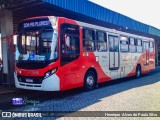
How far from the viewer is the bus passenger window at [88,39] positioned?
11312 millimetres

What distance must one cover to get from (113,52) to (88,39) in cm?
288

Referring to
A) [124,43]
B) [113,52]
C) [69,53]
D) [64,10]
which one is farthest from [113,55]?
[69,53]

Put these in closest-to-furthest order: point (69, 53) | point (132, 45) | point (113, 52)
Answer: point (69, 53) < point (113, 52) < point (132, 45)

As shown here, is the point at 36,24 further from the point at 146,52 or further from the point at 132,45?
the point at 146,52

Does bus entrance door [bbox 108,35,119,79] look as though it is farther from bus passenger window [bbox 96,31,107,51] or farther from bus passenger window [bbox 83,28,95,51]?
bus passenger window [bbox 83,28,95,51]

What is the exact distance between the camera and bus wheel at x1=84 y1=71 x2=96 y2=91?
1141cm

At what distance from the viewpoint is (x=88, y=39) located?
11.6 m

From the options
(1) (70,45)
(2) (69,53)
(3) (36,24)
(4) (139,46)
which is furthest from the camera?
(4) (139,46)

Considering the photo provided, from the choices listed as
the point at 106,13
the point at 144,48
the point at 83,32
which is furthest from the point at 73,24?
the point at 144,48

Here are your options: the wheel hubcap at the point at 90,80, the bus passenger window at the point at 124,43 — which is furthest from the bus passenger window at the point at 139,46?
the wheel hubcap at the point at 90,80

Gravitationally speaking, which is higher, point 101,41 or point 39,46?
point 101,41

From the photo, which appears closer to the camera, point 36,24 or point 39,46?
point 39,46

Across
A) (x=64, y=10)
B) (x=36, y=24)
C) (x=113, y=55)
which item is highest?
(x=64, y=10)

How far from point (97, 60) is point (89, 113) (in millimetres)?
5421
